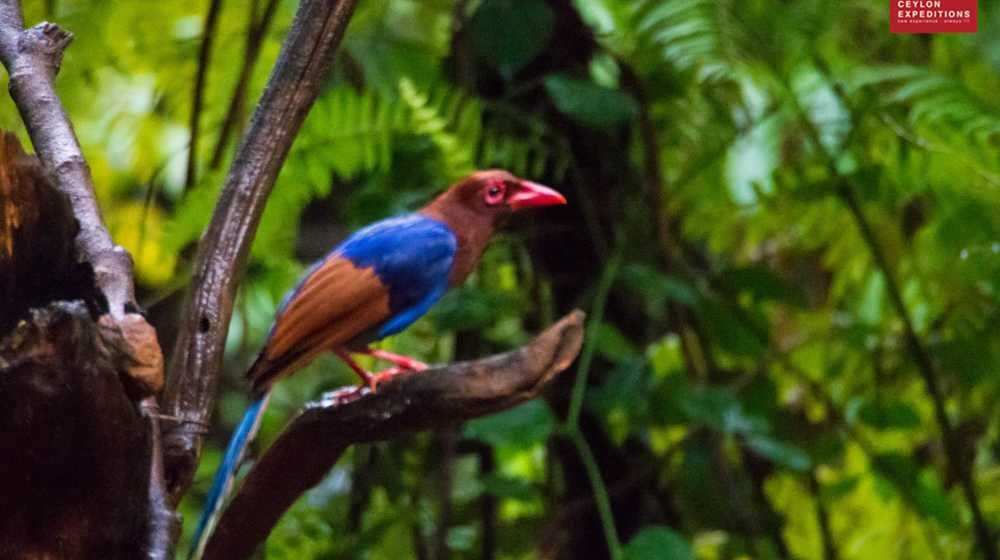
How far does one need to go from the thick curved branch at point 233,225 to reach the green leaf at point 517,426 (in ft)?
2.33

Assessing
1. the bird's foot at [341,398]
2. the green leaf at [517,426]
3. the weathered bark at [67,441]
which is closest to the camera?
the weathered bark at [67,441]

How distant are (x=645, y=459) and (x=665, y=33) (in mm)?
802

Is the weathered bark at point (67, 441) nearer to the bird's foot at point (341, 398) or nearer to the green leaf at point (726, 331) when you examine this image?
the bird's foot at point (341, 398)

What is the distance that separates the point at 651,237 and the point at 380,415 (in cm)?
137

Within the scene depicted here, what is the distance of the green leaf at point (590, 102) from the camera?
7.04ft

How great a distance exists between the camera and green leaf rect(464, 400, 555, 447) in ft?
6.12

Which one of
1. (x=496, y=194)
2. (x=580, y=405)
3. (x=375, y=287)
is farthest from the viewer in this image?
(x=580, y=405)

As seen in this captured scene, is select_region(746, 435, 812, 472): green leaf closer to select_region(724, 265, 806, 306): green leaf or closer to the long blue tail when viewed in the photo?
select_region(724, 265, 806, 306): green leaf

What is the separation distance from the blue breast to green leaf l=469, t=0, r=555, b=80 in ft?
2.06

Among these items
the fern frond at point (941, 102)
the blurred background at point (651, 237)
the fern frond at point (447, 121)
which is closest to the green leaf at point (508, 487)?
the blurred background at point (651, 237)

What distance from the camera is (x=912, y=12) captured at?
194 cm

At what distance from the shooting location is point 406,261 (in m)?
1.56

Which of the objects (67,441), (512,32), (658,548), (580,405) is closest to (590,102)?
(512,32)

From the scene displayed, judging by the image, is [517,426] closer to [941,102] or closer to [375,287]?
[375,287]
